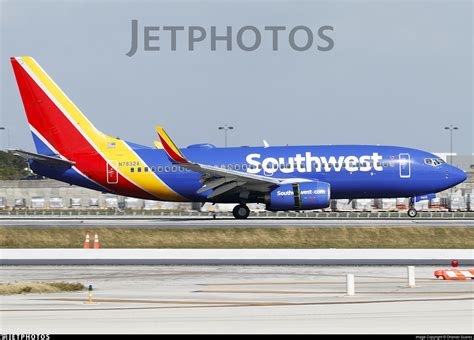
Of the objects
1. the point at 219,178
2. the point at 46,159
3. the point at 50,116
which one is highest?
the point at 50,116

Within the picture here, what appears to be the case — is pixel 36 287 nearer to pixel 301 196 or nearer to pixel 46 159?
pixel 301 196

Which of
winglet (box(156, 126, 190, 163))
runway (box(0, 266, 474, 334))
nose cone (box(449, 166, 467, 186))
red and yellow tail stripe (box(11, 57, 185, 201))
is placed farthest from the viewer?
red and yellow tail stripe (box(11, 57, 185, 201))

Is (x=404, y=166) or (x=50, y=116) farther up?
(x=50, y=116)

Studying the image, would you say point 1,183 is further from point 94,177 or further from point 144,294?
point 144,294

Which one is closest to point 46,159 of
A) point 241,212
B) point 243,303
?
point 241,212

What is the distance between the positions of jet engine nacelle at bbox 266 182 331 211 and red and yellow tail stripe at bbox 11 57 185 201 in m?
7.59

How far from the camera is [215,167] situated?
60.0 m

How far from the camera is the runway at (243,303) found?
21.2 meters

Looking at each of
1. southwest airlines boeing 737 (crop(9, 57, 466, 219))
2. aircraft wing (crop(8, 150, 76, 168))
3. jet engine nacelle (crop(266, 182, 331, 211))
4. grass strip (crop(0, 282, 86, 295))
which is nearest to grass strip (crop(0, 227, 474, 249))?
jet engine nacelle (crop(266, 182, 331, 211))

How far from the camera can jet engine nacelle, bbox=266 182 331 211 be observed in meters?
58.5

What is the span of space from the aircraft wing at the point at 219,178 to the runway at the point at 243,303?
912 inches

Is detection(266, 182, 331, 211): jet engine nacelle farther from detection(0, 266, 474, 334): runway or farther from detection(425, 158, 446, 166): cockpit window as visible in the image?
detection(0, 266, 474, 334): runway

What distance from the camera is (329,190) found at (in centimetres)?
5900

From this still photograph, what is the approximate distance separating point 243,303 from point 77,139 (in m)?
39.3
